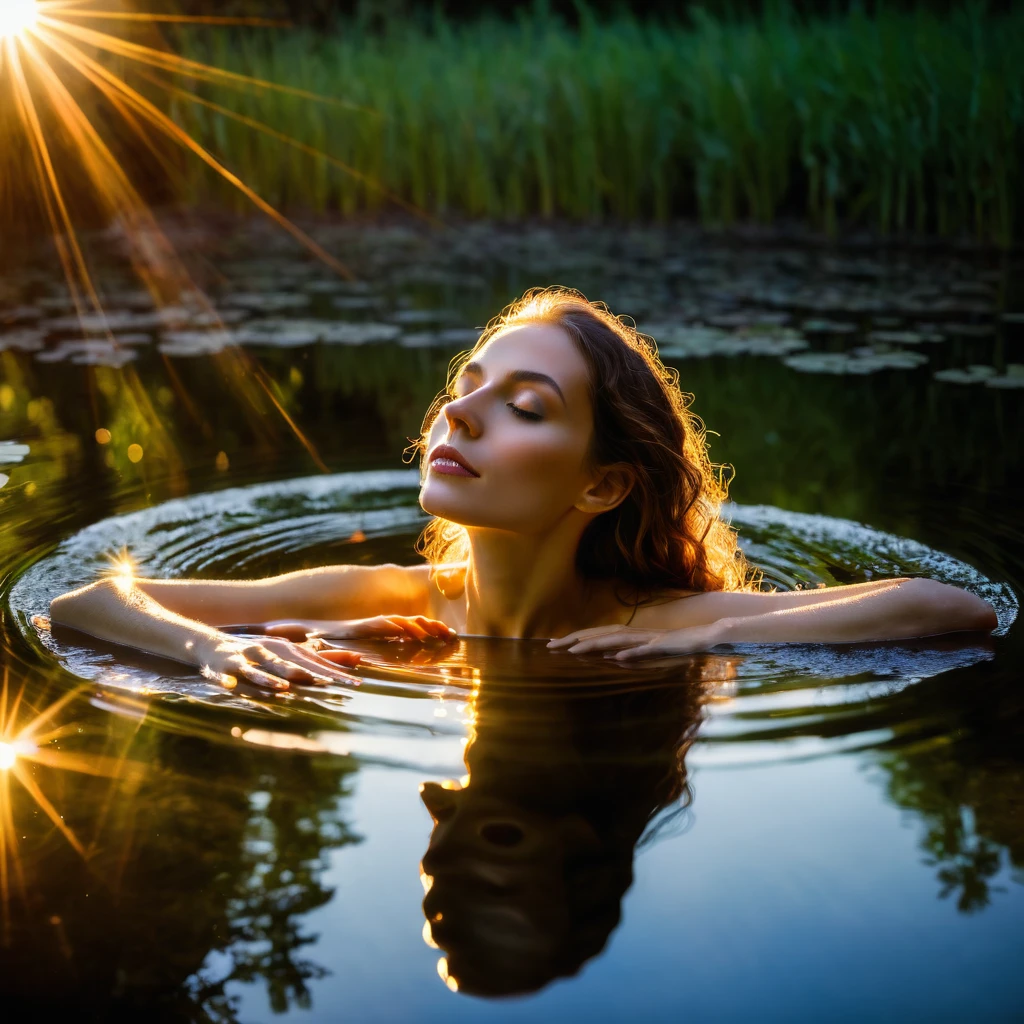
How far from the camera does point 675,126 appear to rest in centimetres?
917

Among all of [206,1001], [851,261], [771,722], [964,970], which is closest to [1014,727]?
[771,722]

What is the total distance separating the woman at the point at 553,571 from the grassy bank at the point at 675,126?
18.7 feet

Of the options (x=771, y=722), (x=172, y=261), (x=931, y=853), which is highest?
(x=172, y=261)

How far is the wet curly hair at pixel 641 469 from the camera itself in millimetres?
2650

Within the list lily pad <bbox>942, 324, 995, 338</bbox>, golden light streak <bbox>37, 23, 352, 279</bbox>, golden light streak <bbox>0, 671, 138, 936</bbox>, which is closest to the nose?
golden light streak <bbox>0, 671, 138, 936</bbox>

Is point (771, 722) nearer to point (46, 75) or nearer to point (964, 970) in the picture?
point (964, 970)

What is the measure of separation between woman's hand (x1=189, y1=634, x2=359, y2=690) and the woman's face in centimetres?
38

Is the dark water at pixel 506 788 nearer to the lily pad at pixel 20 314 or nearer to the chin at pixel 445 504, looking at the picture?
the chin at pixel 445 504

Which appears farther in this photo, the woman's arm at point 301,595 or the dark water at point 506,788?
the woman's arm at point 301,595

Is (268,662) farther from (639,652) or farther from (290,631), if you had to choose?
(639,652)

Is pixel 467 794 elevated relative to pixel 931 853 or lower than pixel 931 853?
elevated

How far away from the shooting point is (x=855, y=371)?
17.4 feet

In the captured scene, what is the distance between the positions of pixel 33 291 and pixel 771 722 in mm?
6537

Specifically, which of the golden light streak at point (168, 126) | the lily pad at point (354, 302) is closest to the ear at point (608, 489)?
the lily pad at point (354, 302)
